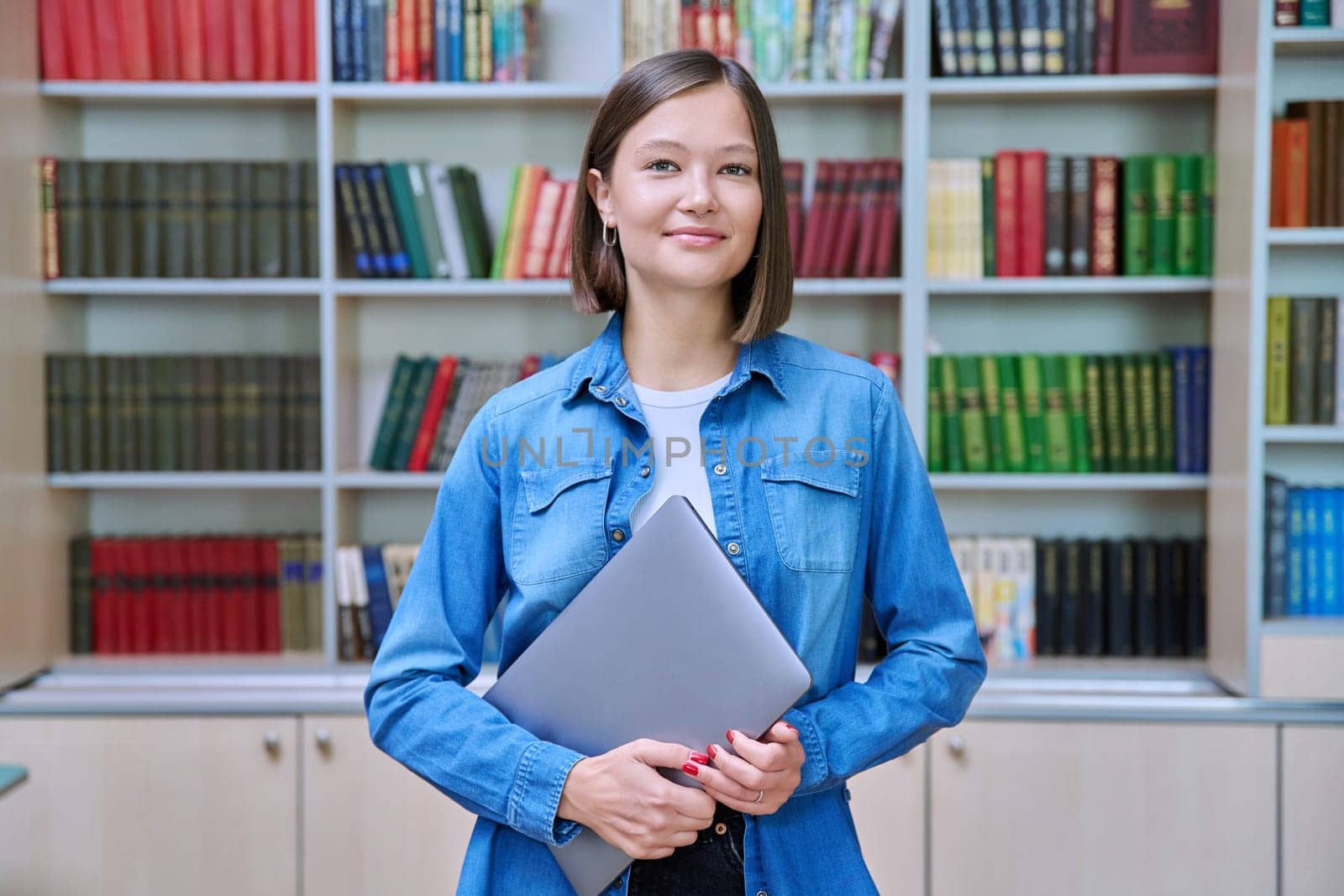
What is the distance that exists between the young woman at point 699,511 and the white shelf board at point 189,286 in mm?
1761

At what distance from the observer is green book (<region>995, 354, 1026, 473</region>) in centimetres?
280

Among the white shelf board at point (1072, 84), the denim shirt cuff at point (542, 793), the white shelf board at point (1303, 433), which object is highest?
the white shelf board at point (1072, 84)

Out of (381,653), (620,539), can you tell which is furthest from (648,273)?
(381,653)

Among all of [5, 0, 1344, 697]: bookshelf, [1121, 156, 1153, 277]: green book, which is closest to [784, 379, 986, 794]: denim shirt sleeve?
[5, 0, 1344, 697]: bookshelf

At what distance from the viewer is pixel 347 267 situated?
294 cm

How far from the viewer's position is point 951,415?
2797 mm

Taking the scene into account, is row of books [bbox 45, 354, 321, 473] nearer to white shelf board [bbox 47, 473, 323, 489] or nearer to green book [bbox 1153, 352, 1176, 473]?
white shelf board [bbox 47, 473, 323, 489]

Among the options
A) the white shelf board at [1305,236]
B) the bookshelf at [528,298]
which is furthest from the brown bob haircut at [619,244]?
the white shelf board at [1305,236]

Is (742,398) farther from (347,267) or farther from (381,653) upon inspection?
(347,267)

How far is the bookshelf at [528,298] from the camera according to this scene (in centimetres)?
272

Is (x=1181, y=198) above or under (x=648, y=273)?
above

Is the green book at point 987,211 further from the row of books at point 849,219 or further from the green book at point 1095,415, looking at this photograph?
the green book at point 1095,415

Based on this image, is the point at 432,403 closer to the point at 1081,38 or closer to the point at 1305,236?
the point at 1081,38

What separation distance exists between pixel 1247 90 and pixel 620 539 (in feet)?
6.56
